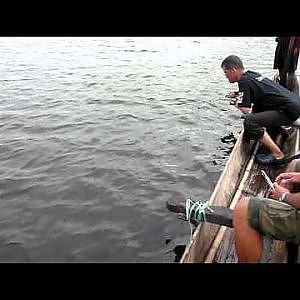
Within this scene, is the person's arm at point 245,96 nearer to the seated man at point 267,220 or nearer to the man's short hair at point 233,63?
the man's short hair at point 233,63

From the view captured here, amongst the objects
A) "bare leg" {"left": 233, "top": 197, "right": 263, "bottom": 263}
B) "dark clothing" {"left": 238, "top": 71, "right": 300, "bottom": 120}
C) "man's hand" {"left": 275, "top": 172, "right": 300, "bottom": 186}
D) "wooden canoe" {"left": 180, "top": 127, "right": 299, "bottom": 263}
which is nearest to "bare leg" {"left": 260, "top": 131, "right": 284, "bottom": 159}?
"wooden canoe" {"left": 180, "top": 127, "right": 299, "bottom": 263}

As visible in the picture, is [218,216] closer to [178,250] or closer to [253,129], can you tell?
[178,250]

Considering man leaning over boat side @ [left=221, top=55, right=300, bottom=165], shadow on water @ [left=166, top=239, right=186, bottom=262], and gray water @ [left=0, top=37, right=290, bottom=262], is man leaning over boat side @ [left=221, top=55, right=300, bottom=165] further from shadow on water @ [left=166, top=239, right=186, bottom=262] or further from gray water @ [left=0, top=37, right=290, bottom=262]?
shadow on water @ [left=166, top=239, right=186, bottom=262]

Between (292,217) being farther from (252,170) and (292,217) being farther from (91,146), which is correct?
(91,146)

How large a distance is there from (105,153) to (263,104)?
3.92 meters

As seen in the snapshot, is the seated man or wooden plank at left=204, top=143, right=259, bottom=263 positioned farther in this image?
wooden plank at left=204, top=143, right=259, bottom=263

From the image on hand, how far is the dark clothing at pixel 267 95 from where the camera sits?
6.88 m

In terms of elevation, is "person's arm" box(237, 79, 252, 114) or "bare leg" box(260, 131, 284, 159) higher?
"person's arm" box(237, 79, 252, 114)

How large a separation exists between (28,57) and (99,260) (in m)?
17.1

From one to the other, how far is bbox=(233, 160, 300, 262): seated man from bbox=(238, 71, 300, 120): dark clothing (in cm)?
302

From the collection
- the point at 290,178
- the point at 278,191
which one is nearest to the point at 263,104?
the point at 290,178

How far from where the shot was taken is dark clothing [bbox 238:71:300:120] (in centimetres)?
688

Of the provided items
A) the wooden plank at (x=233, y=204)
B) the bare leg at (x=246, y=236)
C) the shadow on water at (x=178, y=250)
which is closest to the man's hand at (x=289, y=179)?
the bare leg at (x=246, y=236)

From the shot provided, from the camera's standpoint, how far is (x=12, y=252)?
6031 mm
